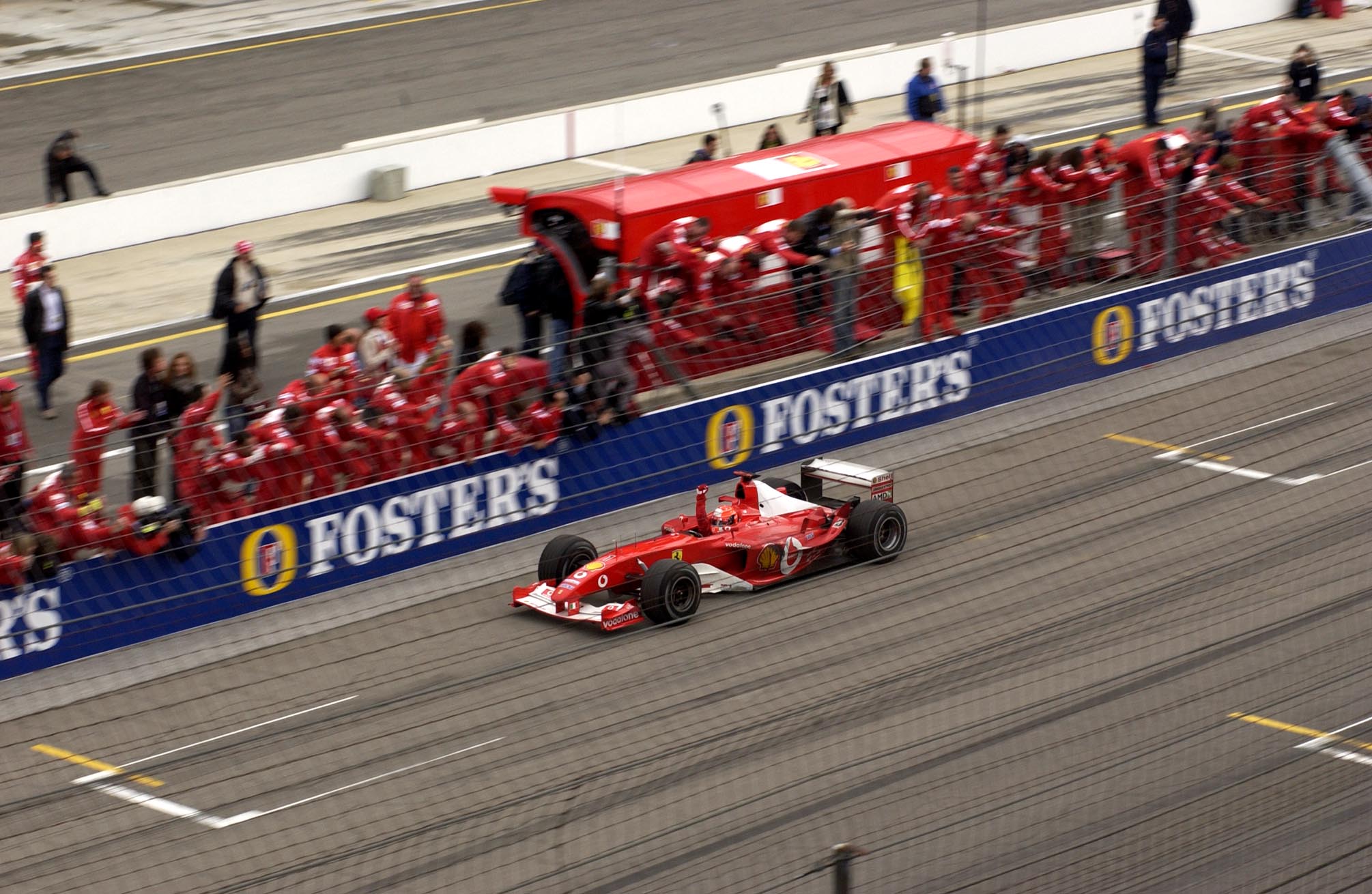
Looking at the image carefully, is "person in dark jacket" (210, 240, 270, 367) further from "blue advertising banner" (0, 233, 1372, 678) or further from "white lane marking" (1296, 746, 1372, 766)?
"white lane marking" (1296, 746, 1372, 766)

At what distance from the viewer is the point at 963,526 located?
44.1ft

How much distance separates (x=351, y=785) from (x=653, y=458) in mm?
4895

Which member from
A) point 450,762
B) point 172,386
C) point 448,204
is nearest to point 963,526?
point 450,762

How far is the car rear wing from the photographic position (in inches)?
512

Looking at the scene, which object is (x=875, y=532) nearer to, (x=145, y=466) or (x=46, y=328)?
(x=145, y=466)

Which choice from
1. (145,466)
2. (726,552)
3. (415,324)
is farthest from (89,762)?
(415,324)

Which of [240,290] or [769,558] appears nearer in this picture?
[769,558]

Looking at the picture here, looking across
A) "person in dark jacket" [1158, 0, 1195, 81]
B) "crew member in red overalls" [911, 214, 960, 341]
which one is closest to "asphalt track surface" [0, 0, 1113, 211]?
"person in dark jacket" [1158, 0, 1195, 81]

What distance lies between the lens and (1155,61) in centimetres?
2395

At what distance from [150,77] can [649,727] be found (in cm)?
2209

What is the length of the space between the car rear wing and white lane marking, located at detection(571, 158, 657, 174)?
10.9 m

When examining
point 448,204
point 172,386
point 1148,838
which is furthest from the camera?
point 448,204

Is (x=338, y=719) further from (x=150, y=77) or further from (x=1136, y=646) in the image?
(x=150, y=77)

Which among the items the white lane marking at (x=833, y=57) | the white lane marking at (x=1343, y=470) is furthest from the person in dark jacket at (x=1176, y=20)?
the white lane marking at (x=1343, y=470)
